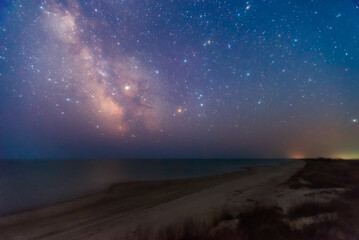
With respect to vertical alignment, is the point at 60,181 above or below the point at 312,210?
below

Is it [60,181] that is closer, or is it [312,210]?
[312,210]

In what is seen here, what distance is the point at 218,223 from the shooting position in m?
9.14

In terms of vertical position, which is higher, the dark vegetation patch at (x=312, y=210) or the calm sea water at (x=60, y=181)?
the dark vegetation patch at (x=312, y=210)

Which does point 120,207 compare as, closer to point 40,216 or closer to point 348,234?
point 40,216

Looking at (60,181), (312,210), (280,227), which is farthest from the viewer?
(60,181)

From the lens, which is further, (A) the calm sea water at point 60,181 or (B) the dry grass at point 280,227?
(A) the calm sea water at point 60,181

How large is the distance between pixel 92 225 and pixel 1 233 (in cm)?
523

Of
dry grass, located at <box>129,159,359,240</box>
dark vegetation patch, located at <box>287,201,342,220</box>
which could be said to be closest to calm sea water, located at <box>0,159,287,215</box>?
dry grass, located at <box>129,159,359,240</box>

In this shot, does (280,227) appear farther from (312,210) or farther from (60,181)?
(60,181)

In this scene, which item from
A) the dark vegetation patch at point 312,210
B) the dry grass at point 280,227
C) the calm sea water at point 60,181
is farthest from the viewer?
the calm sea water at point 60,181

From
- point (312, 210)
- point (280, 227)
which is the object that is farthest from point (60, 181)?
point (312, 210)

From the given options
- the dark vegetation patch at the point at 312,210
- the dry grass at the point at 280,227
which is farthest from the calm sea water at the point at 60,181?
the dark vegetation patch at the point at 312,210

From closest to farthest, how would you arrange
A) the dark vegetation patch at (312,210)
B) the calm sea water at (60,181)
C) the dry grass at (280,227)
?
the dry grass at (280,227), the dark vegetation patch at (312,210), the calm sea water at (60,181)

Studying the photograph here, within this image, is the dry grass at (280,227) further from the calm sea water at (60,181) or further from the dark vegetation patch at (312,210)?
the calm sea water at (60,181)
